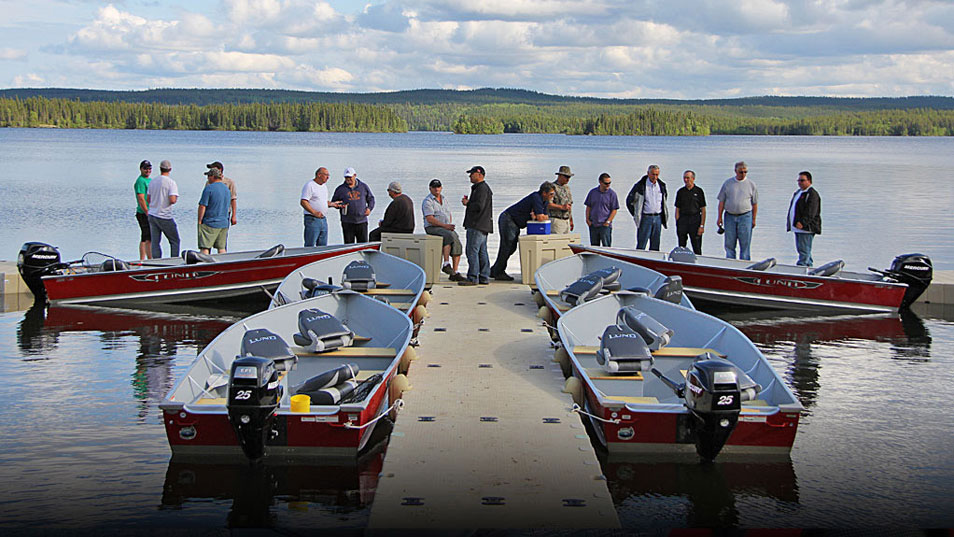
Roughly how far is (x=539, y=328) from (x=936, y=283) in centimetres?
722

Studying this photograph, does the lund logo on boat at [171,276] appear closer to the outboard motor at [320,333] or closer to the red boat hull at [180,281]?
the red boat hull at [180,281]

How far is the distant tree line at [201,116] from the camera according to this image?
153 m

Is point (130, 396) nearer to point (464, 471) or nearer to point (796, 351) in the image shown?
point (464, 471)

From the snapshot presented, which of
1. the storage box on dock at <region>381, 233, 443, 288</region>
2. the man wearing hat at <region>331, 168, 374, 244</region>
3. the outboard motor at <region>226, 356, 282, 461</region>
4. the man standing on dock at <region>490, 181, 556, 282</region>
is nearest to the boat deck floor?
the outboard motor at <region>226, 356, 282, 461</region>

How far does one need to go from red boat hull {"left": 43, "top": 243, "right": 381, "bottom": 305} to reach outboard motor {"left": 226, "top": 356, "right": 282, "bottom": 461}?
740 centimetres

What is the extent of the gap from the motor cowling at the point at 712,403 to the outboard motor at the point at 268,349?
3.26m

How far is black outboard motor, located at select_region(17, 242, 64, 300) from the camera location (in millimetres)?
13297

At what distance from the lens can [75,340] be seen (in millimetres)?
11414

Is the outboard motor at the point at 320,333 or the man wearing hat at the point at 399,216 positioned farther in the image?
the man wearing hat at the point at 399,216

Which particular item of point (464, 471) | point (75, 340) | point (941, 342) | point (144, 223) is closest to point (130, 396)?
point (75, 340)

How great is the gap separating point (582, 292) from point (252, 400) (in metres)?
5.55

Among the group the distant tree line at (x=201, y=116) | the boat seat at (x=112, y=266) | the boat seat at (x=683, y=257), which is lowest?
the boat seat at (x=112, y=266)

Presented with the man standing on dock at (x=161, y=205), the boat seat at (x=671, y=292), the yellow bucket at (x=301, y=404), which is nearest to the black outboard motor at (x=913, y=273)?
the boat seat at (x=671, y=292)

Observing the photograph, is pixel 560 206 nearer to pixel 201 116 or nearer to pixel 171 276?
pixel 171 276
